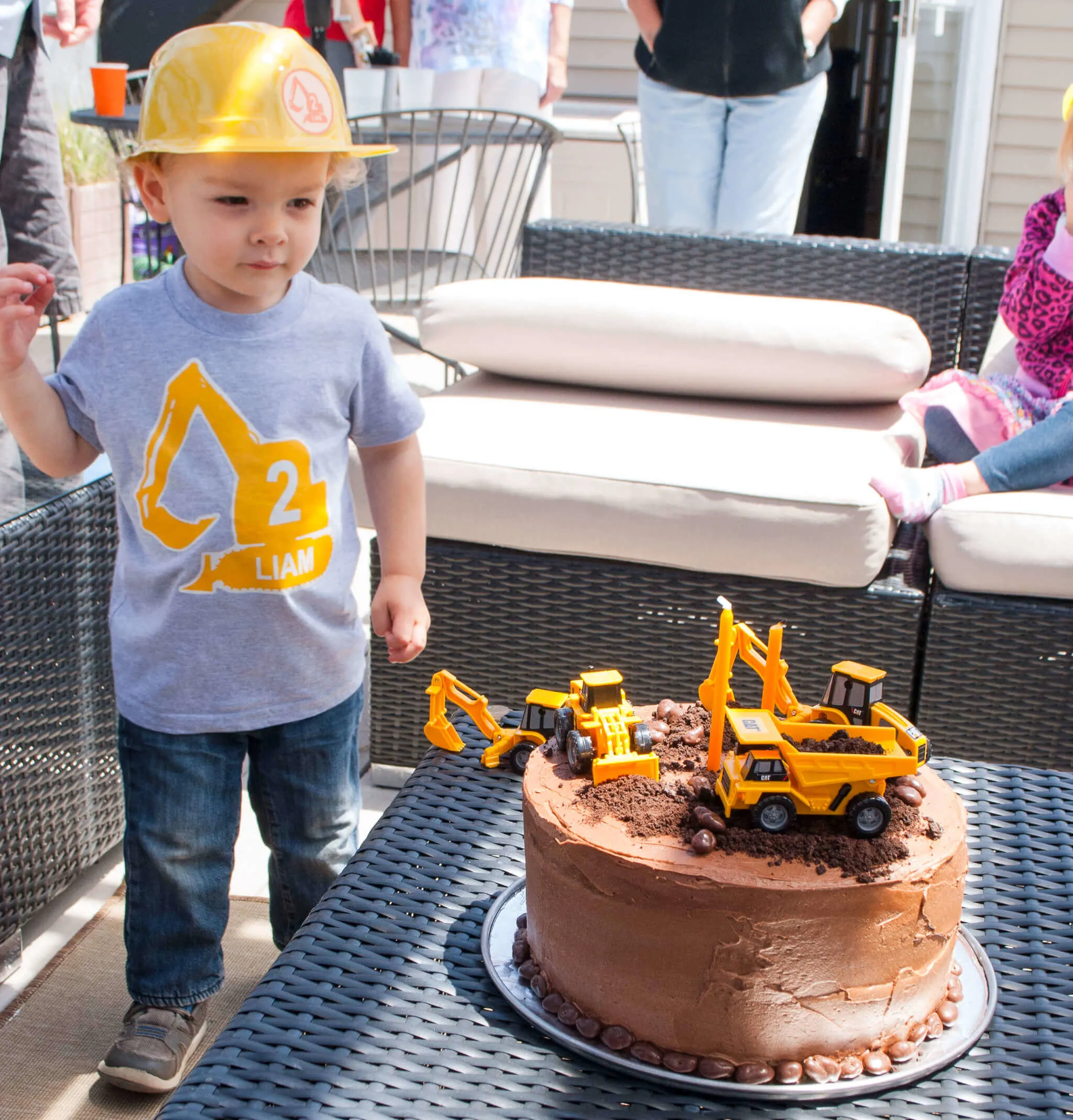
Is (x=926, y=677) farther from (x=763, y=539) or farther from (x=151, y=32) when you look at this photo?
(x=151, y=32)

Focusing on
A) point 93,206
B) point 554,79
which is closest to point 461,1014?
point 554,79

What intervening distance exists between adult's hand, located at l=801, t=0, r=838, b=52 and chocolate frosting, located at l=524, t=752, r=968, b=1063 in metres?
2.68

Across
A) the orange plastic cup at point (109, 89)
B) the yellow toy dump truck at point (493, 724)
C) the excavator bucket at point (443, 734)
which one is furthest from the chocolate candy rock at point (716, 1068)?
the orange plastic cup at point (109, 89)

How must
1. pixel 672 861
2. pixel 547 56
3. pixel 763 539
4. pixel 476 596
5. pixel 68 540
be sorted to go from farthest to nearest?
A: pixel 547 56 → pixel 476 596 → pixel 763 539 → pixel 68 540 → pixel 672 861

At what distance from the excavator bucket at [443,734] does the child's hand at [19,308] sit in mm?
603

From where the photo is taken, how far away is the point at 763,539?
2.03 metres

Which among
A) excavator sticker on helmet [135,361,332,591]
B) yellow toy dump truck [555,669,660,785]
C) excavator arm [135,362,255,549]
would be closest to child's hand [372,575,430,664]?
excavator sticker on helmet [135,361,332,591]

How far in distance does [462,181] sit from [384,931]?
380cm

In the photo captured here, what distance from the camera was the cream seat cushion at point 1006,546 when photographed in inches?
78.0

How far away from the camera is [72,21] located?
291 cm

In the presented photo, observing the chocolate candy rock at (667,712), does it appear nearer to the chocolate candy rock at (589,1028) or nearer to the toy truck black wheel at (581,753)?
the toy truck black wheel at (581,753)

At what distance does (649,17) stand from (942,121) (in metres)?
3.06

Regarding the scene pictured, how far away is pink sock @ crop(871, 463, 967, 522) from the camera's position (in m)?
2.04

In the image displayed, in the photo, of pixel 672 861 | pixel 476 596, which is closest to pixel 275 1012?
pixel 672 861
